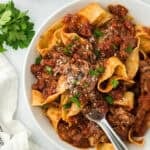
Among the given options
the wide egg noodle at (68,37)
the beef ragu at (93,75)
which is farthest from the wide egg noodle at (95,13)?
the wide egg noodle at (68,37)

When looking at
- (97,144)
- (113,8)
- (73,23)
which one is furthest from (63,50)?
(97,144)

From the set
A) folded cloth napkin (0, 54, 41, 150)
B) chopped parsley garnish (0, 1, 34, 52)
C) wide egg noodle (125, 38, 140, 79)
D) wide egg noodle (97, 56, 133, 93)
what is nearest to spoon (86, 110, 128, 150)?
wide egg noodle (97, 56, 133, 93)

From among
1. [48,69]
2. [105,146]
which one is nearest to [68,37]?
[48,69]

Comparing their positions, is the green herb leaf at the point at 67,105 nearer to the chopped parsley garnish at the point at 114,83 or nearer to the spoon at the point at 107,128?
the spoon at the point at 107,128

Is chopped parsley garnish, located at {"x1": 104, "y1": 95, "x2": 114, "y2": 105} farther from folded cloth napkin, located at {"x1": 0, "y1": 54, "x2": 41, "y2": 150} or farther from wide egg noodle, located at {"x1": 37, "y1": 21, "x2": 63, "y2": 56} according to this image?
folded cloth napkin, located at {"x1": 0, "y1": 54, "x2": 41, "y2": 150}

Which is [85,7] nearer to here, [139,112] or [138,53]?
[138,53]

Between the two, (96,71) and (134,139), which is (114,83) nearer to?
(96,71)
